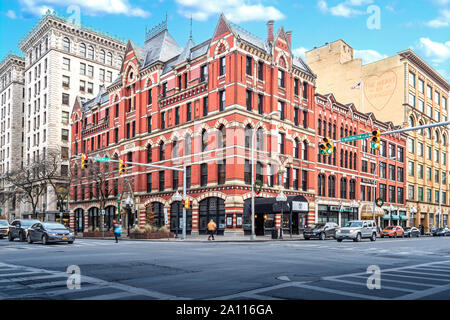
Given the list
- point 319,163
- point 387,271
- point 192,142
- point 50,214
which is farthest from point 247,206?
point 50,214

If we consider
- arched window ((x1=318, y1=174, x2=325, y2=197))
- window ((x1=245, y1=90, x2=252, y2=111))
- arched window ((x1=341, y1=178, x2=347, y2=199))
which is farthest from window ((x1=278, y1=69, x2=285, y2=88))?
arched window ((x1=341, y1=178, x2=347, y2=199))

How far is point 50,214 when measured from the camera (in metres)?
79.2

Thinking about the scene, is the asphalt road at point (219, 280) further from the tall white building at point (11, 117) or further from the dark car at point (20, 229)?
the tall white building at point (11, 117)

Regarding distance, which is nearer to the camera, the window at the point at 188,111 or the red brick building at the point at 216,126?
the red brick building at the point at 216,126

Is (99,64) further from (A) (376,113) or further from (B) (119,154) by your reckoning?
(A) (376,113)

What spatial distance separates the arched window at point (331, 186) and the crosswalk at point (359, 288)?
43.0 metres

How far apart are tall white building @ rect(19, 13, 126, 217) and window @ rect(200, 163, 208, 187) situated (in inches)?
1479

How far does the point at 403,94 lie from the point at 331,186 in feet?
85.7

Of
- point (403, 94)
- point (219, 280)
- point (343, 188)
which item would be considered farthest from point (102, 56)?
point (219, 280)

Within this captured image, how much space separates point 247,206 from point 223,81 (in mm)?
12928

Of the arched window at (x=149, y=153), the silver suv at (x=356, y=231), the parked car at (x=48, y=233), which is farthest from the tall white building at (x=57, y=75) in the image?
the silver suv at (x=356, y=231)

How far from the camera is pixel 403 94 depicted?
7181cm

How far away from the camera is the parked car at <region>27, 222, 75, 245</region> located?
94.0 ft

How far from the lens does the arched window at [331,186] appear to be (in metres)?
55.7
